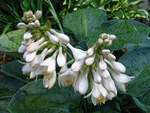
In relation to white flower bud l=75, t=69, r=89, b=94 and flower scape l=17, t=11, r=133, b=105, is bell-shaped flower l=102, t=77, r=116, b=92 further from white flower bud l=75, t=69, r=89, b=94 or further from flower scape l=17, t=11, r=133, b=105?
white flower bud l=75, t=69, r=89, b=94

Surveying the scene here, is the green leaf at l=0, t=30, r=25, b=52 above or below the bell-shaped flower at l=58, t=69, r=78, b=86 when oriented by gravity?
above

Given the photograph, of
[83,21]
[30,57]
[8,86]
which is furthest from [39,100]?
[83,21]

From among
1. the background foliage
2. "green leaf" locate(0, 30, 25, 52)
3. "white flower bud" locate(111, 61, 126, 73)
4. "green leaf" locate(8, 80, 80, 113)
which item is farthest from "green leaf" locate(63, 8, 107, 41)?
"white flower bud" locate(111, 61, 126, 73)

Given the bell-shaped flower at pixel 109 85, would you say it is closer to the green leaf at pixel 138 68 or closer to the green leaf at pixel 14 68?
the green leaf at pixel 138 68

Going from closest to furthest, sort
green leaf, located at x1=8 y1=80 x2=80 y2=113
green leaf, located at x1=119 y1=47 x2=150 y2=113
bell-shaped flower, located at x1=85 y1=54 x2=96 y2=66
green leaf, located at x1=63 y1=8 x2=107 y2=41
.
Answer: bell-shaped flower, located at x1=85 y1=54 x2=96 y2=66, green leaf, located at x1=8 y1=80 x2=80 y2=113, green leaf, located at x1=119 y1=47 x2=150 y2=113, green leaf, located at x1=63 y1=8 x2=107 y2=41

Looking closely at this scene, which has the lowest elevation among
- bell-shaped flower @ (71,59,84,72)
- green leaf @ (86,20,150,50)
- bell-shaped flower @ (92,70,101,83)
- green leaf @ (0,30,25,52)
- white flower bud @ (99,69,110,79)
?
green leaf @ (86,20,150,50)

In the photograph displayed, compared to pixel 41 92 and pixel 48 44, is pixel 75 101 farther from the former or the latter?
pixel 48 44

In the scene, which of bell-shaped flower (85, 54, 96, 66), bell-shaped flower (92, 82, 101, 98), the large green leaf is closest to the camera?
bell-shaped flower (85, 54, 96, 66)

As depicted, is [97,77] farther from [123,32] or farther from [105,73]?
[123,32]
